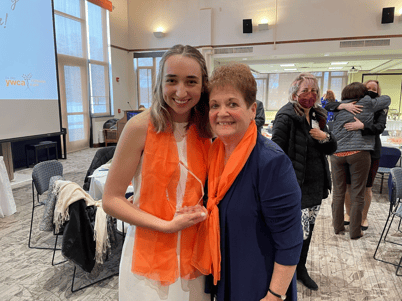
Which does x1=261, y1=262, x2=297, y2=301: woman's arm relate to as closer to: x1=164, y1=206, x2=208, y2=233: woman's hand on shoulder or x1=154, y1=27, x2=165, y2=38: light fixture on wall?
x1=164, y1=206, x2=208, y2=233: woman's hand on shoulder

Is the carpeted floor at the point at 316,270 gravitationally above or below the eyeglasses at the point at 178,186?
below

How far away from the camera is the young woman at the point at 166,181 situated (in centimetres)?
95

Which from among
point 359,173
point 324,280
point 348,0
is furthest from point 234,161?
point 348,0

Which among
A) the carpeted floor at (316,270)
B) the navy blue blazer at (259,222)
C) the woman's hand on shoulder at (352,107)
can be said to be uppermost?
the woman's hand on shoulder at (352,107)

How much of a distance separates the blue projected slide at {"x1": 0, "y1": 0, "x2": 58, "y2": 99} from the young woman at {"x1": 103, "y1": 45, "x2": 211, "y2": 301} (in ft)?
16.3

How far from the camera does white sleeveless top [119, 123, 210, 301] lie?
1030mm

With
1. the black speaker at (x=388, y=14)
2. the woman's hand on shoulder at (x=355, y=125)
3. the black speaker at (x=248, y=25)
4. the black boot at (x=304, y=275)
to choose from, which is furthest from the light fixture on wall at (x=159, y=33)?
the black boot at (x=304, y=275)

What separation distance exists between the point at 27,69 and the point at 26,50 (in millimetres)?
333

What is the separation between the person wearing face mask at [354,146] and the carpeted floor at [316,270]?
1.26 ft

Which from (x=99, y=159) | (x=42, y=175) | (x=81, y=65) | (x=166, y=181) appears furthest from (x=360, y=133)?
(x=81, y=65)

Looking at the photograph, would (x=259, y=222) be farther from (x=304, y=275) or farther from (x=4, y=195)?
(x=4, y=195)

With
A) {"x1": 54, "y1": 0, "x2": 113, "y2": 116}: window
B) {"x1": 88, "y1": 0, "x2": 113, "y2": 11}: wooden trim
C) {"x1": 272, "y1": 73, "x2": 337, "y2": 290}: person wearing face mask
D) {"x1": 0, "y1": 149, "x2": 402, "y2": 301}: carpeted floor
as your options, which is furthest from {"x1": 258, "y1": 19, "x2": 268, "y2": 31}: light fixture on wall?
{"x1": 272, "y1": 73, "x2": 337, "y2": 290}: person wearing face mask

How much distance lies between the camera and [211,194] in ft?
3.20

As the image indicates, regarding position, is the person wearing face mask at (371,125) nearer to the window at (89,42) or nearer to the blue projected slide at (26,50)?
the blue projected slide at (26,50)
